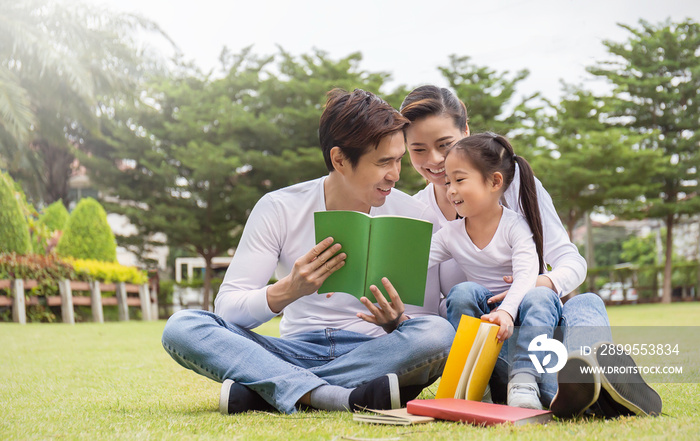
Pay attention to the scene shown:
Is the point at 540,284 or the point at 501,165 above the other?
the point at 501,165

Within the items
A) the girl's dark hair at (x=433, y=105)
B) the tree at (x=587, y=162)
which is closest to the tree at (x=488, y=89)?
the tree at (x=587, y=162)

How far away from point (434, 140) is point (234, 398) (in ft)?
4.09

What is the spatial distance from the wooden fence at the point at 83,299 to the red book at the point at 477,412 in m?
7.44

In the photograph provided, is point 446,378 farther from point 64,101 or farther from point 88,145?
point 88,145

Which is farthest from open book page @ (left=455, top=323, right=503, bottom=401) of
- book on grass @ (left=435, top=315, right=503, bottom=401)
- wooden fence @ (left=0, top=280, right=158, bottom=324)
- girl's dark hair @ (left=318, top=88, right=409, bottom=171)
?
wooden fence @ (left=0, top=280, right=158, bottom=324)

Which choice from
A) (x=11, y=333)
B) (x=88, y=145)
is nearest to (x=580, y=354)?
(x=11, y=333)

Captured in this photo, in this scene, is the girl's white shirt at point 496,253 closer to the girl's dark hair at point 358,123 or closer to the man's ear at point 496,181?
the man's ear at point 496,181

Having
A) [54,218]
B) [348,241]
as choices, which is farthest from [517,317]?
[54,218]

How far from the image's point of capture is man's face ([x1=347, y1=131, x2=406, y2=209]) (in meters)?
2.15

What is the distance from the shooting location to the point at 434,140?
8.20 ft

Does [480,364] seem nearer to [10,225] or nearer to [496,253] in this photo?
[496,253]

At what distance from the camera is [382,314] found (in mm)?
1968

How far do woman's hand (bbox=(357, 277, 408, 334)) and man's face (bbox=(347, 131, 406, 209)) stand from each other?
0.41 metres

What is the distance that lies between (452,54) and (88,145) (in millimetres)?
10477
